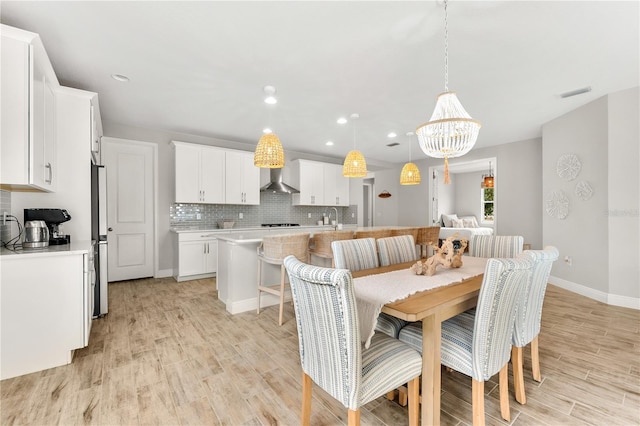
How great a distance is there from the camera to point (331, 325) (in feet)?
3.77

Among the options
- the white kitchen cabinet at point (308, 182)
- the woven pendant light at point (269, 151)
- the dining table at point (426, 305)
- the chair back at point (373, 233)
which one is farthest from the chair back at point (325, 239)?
the white kitchen cabinet at point (308, 182)

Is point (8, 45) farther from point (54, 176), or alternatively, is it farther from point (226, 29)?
point (226, 29)

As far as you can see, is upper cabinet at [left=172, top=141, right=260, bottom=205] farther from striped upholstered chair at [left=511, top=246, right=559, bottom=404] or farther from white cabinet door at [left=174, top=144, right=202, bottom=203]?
striped upholstered chair at [left=511, top=246, right=559, bottom=404]

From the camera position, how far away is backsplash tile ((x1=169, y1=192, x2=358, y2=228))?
506 centimetres

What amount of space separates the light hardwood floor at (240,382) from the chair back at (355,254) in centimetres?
Result: 85

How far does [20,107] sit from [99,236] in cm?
153

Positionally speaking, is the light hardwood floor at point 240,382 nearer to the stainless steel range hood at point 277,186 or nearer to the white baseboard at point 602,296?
the white baseboard at point 602,296

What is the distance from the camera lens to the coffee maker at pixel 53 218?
2371 millimetres

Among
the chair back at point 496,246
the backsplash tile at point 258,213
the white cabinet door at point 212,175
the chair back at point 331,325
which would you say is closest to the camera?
the chair back at point 331,325

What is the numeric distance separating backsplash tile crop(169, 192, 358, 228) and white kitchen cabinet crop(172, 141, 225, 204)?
39 cm

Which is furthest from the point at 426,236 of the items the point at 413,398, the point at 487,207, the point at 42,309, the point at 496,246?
the point at 487,207

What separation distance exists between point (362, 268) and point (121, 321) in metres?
2.57

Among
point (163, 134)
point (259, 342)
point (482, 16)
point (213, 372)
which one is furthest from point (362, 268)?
point (163, 134)

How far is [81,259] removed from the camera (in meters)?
2.13
